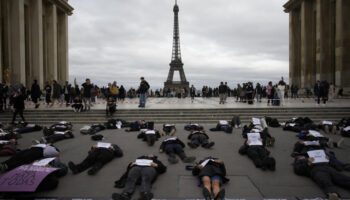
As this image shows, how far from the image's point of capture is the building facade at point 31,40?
24297mm

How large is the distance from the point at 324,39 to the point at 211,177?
1192 inches

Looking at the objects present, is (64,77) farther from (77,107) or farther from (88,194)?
(88,194)

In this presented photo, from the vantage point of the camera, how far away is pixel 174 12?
241ft

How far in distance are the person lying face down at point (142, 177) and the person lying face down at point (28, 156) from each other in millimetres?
2631

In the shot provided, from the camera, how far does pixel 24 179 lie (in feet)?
14.6

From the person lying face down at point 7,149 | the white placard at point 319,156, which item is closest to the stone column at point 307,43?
the white placard at point 319,156

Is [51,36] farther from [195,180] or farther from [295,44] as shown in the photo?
[295,44]

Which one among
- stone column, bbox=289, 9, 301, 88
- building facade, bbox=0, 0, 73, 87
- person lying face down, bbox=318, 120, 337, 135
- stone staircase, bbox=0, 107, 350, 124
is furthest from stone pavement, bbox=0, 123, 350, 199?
stone column, bbox=289, 9, 301, 88

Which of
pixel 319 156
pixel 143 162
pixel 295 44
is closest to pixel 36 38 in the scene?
pixel 143 162

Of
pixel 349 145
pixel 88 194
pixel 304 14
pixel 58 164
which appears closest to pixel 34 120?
pixel 58 164

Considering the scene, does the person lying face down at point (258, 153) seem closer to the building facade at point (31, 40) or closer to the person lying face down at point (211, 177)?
the person lying face down at point (211, 177)

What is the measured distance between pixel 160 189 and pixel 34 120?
11700mm

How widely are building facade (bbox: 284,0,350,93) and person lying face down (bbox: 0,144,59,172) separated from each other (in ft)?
89.7

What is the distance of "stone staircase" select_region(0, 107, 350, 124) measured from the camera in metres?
13.9
